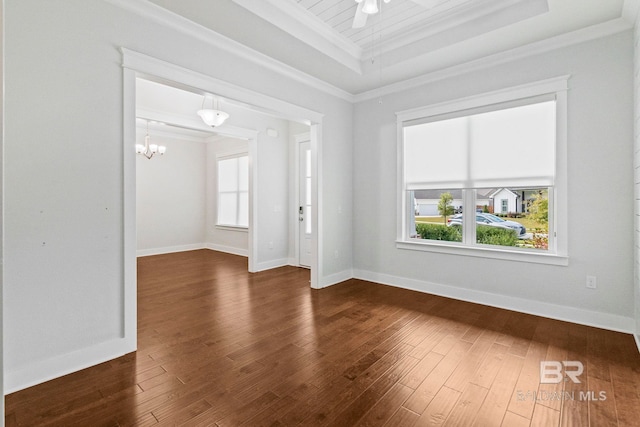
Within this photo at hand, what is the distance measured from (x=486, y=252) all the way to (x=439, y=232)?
0.67 metres

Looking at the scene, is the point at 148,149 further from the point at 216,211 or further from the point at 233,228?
the point at 233,228

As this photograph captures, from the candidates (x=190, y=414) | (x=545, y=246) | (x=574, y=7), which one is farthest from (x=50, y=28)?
(x=545, y=246)

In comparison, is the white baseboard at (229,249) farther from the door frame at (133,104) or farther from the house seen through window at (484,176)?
the door frame at (133,104)

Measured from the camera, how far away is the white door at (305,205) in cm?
588

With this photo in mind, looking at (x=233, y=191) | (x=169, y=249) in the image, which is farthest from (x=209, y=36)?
(x=169, y=249)

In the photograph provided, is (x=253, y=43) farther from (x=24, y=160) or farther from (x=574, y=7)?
(x=574, y=7)

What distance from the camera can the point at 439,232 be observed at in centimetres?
421

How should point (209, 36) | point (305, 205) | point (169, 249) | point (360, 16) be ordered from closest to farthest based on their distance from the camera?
point (360, 16) → point (209, 36) → point (305, 205) → point (169, 249)

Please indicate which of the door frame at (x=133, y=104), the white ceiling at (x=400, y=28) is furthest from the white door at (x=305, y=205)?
the door frame at (x=133, y=104)

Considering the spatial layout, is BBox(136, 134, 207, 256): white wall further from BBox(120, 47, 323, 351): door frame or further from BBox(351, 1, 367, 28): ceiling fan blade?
BBox(351, 1, 367, 28): ceiling fan blade

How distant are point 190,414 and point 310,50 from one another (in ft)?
11.4

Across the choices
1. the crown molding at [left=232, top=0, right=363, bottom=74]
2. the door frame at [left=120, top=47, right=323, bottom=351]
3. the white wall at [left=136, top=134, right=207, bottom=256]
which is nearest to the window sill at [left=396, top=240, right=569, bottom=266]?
the crown molding at [left=232, top=0, right=363, bottom=74]

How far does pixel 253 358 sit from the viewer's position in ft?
Result: 8.14

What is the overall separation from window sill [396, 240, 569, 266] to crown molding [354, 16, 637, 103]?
7.17 feet
